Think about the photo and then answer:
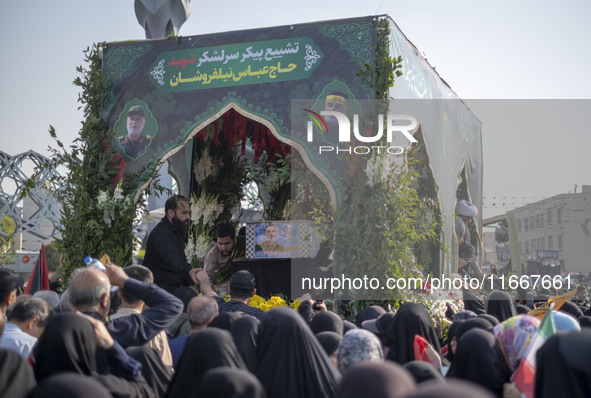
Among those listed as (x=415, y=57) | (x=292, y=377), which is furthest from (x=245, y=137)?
(x=292, y=377)

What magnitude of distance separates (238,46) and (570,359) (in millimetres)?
7427

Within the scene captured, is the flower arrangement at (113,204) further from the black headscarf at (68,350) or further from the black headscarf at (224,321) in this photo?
the black headscarf at (68,350)

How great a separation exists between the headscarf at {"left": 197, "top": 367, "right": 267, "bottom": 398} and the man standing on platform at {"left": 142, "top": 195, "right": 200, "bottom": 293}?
7.34 meters

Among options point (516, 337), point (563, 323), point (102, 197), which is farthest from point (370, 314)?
point (102, 197)

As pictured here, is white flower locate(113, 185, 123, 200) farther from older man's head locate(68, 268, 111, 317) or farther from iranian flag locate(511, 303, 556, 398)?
iranian flag locate(511, 303, 556, 398)

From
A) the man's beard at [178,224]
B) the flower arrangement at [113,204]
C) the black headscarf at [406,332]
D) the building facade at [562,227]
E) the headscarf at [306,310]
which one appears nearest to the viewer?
the black headscarf at [406,332]

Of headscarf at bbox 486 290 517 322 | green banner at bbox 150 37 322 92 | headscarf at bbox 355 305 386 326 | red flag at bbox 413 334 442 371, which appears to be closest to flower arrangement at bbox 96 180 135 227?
green banner at bbox 150 37 322 92

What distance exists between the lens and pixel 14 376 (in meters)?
2.82

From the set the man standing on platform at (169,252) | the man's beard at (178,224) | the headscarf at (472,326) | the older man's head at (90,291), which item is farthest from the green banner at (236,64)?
the older man's head at (90,291)

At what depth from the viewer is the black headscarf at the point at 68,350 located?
10.4ft

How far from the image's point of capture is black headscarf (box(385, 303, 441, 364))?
16.7 feet

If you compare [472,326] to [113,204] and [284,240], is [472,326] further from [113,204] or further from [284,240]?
[113,204]

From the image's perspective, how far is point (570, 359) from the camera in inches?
122

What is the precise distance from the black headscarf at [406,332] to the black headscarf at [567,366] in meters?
1.84
